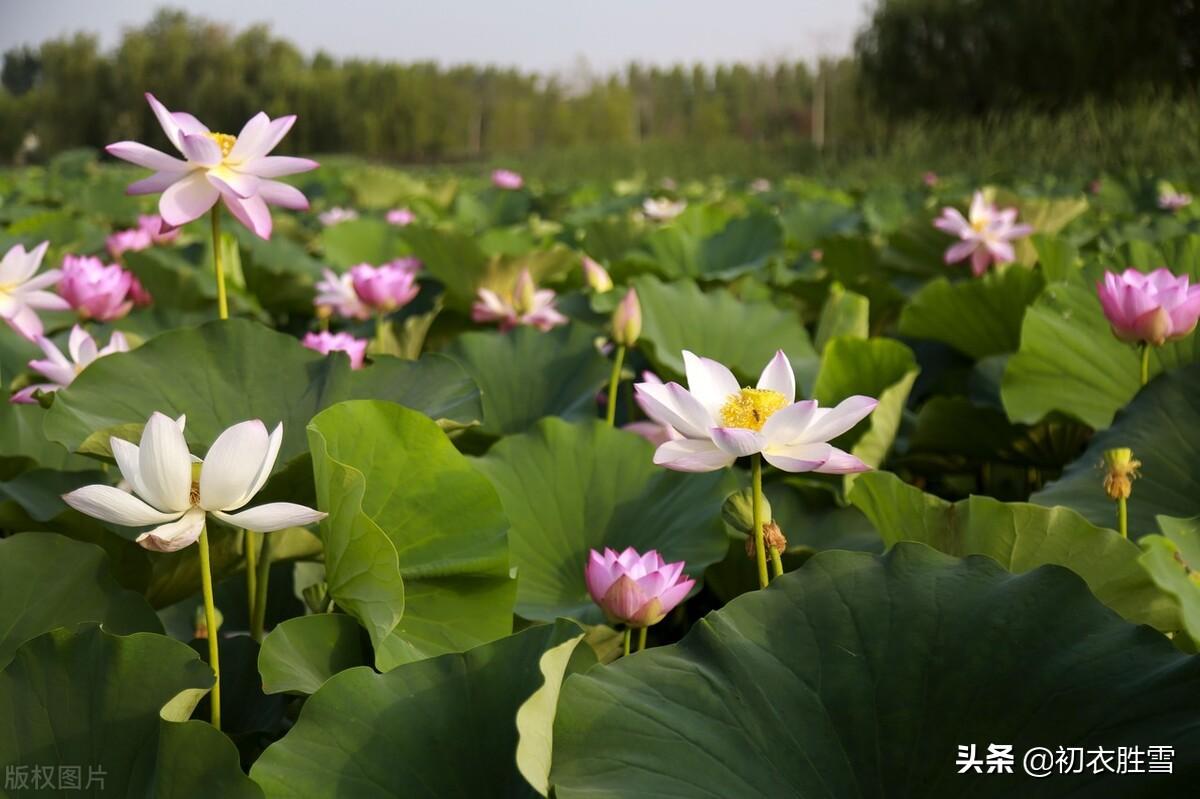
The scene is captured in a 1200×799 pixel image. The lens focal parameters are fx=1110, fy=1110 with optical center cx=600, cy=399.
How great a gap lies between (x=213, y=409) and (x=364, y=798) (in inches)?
23.1

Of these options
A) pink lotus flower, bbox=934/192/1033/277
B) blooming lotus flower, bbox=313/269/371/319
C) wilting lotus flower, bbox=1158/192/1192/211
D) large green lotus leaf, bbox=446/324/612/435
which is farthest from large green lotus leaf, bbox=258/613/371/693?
wilting lotus flower, bbox=1158/192/1192/211

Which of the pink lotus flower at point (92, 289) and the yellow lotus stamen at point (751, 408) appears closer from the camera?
the yellow lotus stamen at point (751, 408)

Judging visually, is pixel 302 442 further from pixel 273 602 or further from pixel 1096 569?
pixel 1096 569

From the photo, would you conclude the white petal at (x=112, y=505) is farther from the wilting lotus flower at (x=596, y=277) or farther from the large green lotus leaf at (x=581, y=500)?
the wilting lotus flower at (x=596, y=277)

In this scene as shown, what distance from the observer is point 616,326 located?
1.53 meters

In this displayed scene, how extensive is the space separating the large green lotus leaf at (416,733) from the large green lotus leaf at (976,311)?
49.2 inches

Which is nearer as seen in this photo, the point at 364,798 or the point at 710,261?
the point at 364,798

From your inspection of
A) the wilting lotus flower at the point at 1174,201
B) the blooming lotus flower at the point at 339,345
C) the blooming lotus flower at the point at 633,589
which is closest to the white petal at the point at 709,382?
the blooming lotus flower at the point at 633,589

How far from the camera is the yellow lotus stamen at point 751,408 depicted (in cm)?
91

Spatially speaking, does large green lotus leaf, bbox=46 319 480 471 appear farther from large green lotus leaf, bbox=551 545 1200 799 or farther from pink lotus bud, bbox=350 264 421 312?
pink lotus bud, bbox=350 264 421 312

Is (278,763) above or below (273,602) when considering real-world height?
above

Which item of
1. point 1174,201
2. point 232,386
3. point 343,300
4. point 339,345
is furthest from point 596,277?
point 1174,201

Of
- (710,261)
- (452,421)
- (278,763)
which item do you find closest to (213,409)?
(452,421)

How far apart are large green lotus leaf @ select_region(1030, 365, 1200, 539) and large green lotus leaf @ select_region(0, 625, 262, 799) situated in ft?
2.86
